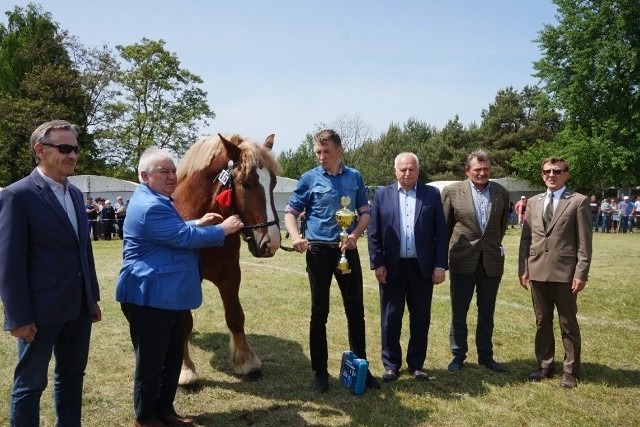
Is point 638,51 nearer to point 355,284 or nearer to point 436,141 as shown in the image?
point 436,141

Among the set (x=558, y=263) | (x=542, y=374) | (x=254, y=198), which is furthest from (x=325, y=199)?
(x=542, y=374)

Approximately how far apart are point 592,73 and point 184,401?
33.3m

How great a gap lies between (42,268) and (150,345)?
91 centimetres

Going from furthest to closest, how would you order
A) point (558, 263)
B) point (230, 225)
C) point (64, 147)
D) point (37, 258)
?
point (558, 263) < point (230, 225) < point (64, 147) < point (37, 258)

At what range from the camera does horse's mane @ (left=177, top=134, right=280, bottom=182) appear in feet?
13.6

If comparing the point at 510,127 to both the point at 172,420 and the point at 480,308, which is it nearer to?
the point at 480,308

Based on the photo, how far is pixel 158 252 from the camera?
3.37 m

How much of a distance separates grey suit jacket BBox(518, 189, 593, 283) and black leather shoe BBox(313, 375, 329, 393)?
7.29 feet

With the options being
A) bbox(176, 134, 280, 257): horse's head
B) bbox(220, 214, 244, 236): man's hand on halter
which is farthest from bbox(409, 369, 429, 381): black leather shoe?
bbox(220, 214, 244, 236): man's hand on halter

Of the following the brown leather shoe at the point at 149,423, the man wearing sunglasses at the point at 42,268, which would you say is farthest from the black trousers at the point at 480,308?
the man wearing sunglasses at the point at 42,268

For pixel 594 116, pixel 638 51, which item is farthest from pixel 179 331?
pixel 594 116

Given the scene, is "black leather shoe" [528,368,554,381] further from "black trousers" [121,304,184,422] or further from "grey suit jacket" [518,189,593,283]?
"black trousers" [121,304,184,422]

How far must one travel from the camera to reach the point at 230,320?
5051mm

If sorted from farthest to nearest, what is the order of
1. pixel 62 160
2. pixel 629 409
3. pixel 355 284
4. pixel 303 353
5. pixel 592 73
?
pixel 592 73
pixel 303 353
pixel 355 284
pixel 629 409
pixel 62 160
